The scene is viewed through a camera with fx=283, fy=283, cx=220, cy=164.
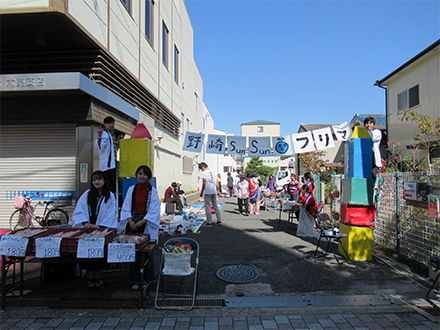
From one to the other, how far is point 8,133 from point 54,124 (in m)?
1.45

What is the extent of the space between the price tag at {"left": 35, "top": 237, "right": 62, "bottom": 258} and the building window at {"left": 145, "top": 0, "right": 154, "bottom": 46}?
430 inches

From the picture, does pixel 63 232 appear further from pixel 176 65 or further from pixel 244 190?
pixel 176 65

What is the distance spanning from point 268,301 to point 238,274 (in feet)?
3.35

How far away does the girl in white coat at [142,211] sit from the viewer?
168 inches

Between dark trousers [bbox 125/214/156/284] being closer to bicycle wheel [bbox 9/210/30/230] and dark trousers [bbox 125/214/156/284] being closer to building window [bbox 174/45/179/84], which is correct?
bicycle wheel [bbox 9/210/30/230]

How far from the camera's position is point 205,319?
11.2ft

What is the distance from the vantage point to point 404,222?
571 centimetres

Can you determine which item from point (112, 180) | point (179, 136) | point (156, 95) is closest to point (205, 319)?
point (112, 180)

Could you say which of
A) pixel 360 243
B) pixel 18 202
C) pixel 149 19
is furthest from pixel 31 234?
pixel 149 19

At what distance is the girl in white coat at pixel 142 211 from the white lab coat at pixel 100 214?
0.22m

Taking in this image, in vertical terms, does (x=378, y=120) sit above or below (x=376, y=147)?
above

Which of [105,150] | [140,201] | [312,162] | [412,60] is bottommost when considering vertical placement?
[140,201]

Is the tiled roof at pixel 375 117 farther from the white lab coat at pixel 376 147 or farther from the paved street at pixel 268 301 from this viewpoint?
the paved street at pixel 268 301

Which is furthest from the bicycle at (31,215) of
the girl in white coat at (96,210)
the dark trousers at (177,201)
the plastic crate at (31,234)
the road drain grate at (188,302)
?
the road drain grate at (188,302)
